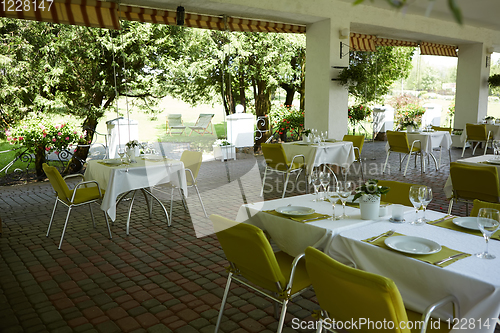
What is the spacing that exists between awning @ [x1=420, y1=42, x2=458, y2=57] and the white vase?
10850 mm

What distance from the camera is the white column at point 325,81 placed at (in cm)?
788

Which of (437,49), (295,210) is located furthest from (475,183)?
(437,49)

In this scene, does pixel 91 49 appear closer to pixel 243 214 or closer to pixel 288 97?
pixel 288 97

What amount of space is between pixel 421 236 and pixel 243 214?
3.66 ft

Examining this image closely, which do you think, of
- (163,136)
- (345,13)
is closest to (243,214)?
(345,13)

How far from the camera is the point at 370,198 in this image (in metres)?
2.37

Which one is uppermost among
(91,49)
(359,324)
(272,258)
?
(91,49)

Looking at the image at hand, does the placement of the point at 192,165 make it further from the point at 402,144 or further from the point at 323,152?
the point at 402,144

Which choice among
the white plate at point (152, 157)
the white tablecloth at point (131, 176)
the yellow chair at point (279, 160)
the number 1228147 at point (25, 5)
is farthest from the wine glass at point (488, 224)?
the number 1228147 at point (25, 5)

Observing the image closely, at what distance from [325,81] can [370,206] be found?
19.6 feet

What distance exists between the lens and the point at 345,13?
26.0 ft

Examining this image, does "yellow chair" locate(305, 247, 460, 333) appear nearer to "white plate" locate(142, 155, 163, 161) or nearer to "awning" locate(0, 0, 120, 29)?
"white plate" locate(142, 155, 163, 161)

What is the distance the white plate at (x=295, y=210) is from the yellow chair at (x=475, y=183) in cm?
205

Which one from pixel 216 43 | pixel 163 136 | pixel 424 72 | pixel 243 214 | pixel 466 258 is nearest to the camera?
pixel 466 258
